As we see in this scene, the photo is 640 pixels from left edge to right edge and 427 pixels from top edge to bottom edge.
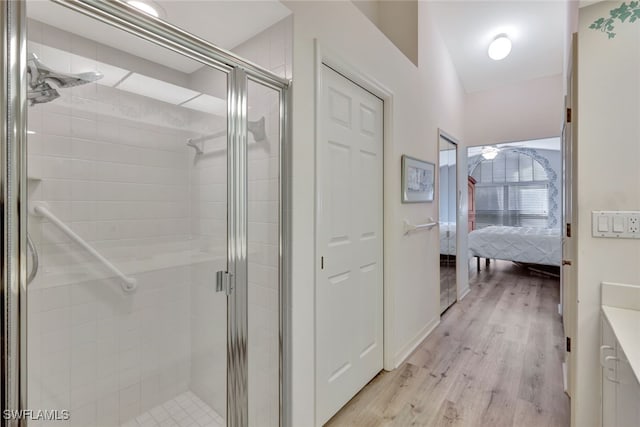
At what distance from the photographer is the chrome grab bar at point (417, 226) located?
2453 millimetres

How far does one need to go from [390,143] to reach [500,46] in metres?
2.26

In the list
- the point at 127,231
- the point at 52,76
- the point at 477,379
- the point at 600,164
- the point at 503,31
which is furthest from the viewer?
the point at 503,31

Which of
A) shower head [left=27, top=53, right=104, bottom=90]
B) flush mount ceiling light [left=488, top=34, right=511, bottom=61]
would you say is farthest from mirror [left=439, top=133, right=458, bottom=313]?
shower head [left=27, top=53, right=104, bottom=90]

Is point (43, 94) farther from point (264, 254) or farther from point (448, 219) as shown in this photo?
point (448, 219)

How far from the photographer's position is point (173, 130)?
166 centimetres

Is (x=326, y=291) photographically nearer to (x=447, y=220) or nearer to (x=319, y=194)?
(x=319, y=194)

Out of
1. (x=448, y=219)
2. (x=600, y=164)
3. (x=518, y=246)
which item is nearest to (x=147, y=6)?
(x=600, y=164)

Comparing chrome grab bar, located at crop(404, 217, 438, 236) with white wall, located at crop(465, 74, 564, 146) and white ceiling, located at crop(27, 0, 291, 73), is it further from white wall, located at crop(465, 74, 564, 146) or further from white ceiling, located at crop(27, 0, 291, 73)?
white wall, located at crop(465, 74, 564, 146)

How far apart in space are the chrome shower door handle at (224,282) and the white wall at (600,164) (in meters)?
1.65

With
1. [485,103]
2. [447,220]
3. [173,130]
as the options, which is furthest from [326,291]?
[485,103]

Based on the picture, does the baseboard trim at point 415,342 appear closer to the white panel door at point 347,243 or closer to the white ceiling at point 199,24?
the white panel door at point 347,243

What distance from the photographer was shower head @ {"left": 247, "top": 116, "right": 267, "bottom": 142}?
1465mm

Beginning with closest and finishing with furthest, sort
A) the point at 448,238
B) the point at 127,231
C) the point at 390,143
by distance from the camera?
1. the point at 127,231
2. the point at 390,143
3. the point at 448,238

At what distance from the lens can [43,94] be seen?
118 centimetres
